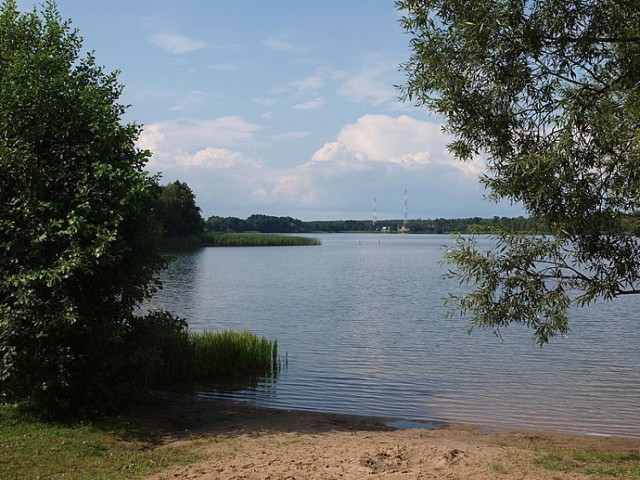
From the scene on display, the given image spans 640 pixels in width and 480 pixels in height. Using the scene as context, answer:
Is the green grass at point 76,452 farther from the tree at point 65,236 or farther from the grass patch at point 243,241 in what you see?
the grass patch at point 243,241

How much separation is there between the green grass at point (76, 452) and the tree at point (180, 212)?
92365 millimetres

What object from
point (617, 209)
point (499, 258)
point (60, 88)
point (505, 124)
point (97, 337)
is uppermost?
point (60, 88)

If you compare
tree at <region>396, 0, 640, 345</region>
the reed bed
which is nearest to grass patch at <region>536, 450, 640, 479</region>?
tree at <region>396, 0, 640, 345</region>

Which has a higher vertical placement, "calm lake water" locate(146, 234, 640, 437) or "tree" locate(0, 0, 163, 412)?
"tree" locate(0, 0, 163, 412)

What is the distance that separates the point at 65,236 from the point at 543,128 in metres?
7.79

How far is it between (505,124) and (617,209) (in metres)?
1.98

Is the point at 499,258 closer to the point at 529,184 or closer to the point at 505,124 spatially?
the point at 529,184

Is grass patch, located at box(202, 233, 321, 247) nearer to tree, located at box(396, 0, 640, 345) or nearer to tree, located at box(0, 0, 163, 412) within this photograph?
tree, located at box(0, 0, 163, 412)

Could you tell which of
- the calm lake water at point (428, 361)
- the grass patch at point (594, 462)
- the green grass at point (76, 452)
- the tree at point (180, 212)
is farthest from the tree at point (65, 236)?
the tree at point (180, 212)

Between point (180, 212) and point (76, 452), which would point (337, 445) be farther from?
point (180, 212)

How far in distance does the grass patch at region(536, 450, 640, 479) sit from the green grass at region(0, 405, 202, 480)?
5.12m

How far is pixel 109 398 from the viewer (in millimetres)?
10992

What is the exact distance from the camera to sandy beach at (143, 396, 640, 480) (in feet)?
26.6

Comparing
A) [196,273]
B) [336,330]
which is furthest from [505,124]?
[196,273]
